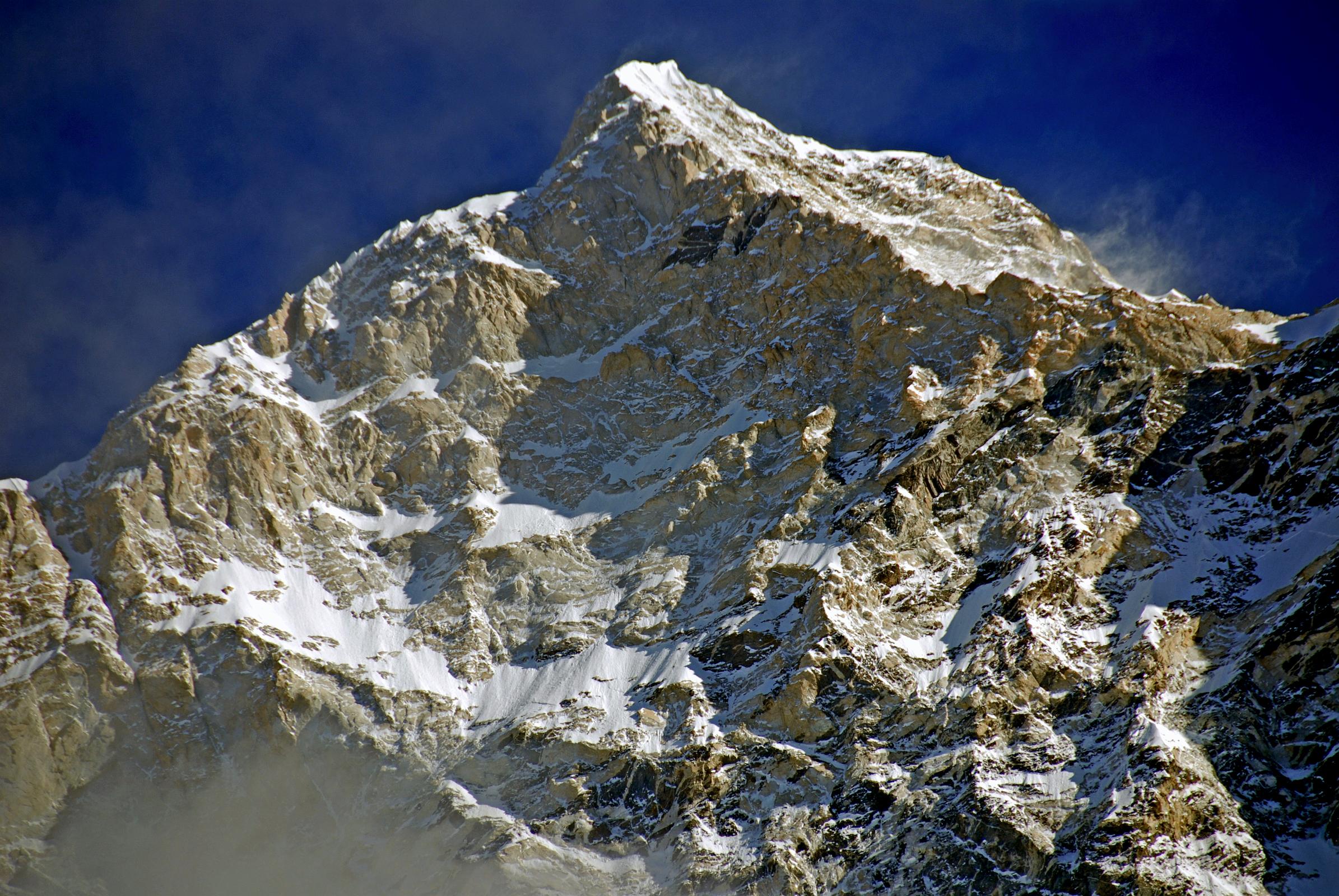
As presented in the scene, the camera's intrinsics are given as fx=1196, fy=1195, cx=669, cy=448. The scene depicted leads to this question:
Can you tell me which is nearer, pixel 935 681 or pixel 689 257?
pixel 935 681

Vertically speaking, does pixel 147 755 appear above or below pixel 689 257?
below

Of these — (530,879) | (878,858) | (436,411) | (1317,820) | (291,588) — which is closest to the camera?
(1317,820)

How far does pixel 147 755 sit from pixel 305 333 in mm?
63788

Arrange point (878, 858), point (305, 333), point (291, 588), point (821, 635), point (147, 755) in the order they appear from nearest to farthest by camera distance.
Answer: point (878, 858)
point (821, 635)
point (147, 755)
point (291, 588)
point (305, 333)

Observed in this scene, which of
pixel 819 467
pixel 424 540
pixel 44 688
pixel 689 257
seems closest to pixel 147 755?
pixel 44 688

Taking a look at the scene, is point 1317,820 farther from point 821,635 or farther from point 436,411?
point 436,411

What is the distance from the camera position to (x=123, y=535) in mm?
135000

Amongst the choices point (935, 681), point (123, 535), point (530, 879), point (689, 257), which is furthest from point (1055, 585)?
point (123, 535)

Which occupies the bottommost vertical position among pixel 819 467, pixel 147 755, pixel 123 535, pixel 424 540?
pixel 147 755

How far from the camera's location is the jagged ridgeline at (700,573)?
9256 cm

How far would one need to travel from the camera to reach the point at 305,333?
164m

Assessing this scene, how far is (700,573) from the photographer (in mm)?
124438

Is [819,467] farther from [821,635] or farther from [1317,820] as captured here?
[1317,820]

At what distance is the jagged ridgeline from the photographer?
92562 millimetres
